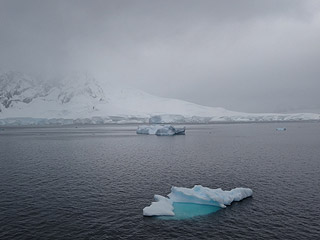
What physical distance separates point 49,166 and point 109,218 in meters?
28.1

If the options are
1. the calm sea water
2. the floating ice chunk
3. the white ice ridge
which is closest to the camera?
the calm sea water

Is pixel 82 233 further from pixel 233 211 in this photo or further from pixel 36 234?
pixel 233 211

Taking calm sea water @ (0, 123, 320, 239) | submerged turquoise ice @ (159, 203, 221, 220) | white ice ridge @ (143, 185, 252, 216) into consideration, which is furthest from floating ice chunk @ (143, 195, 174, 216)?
calm sea water @ (0, 123, 320, 239)

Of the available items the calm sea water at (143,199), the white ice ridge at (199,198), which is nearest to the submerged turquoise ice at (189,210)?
the white ice ridge at (199,198)

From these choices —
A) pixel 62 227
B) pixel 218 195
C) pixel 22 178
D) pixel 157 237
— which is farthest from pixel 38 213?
pixel 218 195

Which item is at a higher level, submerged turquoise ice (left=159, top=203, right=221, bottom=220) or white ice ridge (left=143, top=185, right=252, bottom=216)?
white ice ridge (left=143, top=185, right=252, bottom=216)

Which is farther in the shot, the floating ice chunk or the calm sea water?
the floating ice chunk

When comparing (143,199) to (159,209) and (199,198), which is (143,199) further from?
(199,198)

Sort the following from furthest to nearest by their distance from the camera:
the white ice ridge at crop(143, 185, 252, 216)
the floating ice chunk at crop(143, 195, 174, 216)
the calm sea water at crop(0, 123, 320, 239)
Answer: the white ice ridge at crop(143, 185, 252, 216) → the floating ice chunk at crop(143, 195, 174, 216) → the calm sea water at crop(0, 123, 320, 239)

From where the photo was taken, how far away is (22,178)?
36.4m

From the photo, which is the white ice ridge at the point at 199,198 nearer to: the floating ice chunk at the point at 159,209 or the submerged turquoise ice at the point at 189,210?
the floating ice chunk at the point at 159,209

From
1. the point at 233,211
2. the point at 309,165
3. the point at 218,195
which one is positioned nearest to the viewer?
the point at 233,211

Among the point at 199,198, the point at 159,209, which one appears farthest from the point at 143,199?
the point at 199,198

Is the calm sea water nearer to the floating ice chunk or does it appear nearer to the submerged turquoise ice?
the floating ice chunk
